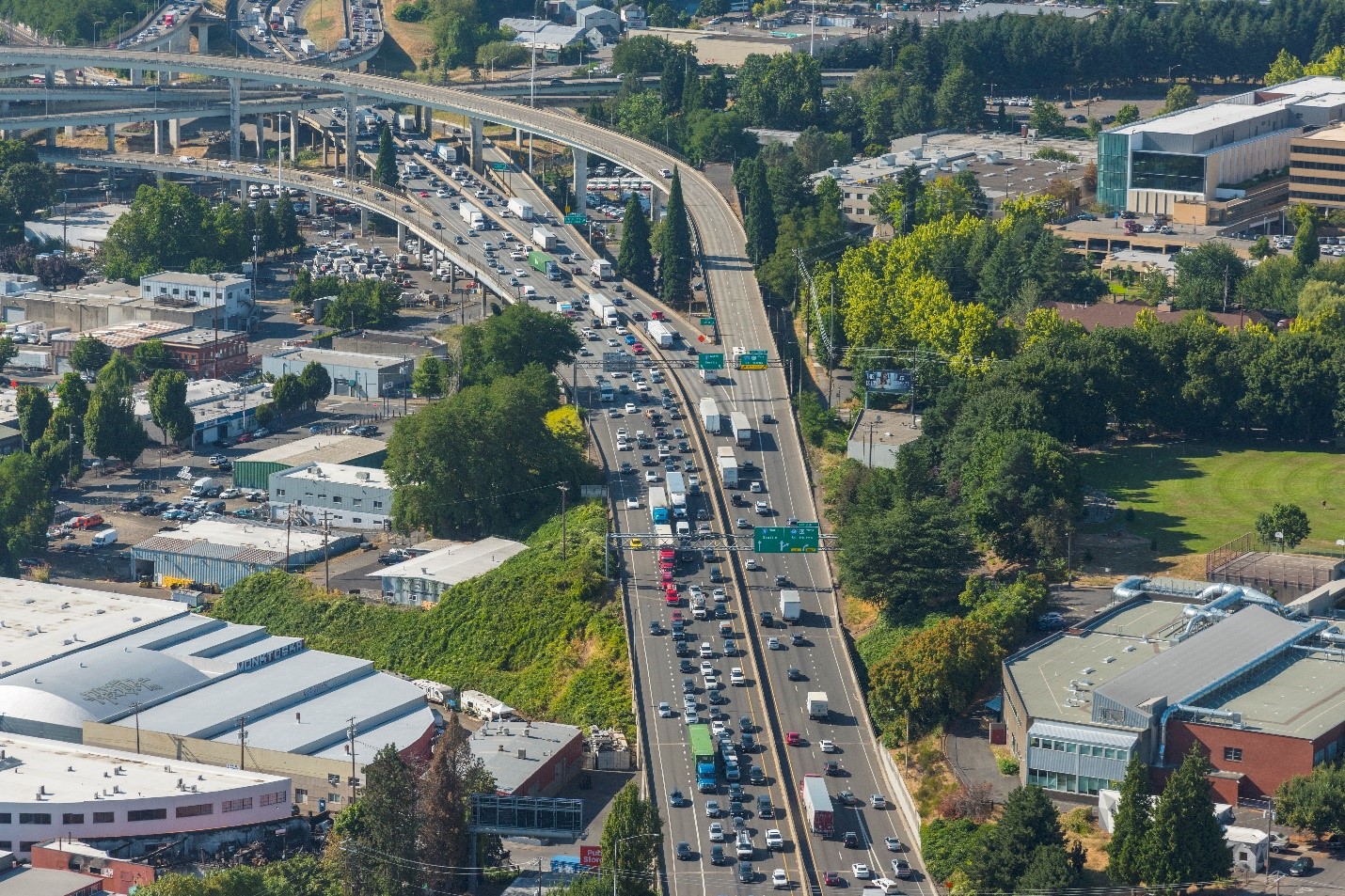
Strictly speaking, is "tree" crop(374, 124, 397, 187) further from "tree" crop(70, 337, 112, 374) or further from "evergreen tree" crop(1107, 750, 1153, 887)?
"evergreen tree" crop(1107, 750, 1153, 887)

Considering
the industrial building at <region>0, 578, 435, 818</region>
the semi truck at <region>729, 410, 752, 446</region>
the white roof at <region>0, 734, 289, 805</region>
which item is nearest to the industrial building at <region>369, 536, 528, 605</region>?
the industrial building at <region>0, 578, 435, 818</region>

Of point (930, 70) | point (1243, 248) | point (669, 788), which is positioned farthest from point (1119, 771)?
point (930, 70)

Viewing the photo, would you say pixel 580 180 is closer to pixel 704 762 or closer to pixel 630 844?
pixel 704 762

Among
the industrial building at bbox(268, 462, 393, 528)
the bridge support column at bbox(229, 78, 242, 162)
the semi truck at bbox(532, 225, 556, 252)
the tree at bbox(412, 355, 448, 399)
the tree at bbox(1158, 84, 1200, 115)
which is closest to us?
the industrial building at bbox(268, 462, 393, 528)

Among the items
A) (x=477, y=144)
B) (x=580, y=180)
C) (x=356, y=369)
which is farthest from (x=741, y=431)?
(x=477, y=144)

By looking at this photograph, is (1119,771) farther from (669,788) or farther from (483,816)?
(483,816)

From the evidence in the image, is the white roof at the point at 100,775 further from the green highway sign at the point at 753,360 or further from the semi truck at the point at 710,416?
the green highway sign at the point at 753,360
